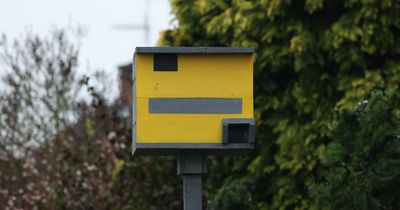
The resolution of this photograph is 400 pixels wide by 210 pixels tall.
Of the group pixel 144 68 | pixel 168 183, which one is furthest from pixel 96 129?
pixel 144 68

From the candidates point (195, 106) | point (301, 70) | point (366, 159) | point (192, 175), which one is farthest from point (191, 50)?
point (301, 70)

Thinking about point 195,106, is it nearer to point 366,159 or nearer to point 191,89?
point 191,89

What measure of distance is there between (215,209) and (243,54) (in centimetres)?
143

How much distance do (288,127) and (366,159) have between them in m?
3.17

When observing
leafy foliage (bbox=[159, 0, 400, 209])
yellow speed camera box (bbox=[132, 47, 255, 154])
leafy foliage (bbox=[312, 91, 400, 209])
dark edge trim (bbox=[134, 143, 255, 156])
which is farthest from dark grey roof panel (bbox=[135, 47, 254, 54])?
leafy foliage (bbox=[159, 0, 400, 209])

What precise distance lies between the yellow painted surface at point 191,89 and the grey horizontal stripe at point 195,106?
0.07 feet

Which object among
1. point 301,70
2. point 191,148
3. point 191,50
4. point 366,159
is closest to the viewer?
point 191,148

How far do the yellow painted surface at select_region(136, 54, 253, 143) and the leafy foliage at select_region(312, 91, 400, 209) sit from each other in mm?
1156

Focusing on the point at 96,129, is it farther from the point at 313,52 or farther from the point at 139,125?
the point at 139,125

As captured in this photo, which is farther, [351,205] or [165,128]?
[351,205]

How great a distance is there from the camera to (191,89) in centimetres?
644

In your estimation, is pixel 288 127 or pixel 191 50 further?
pixel 288 127

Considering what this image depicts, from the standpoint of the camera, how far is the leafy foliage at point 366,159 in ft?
23.6

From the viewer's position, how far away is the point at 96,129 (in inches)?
592
